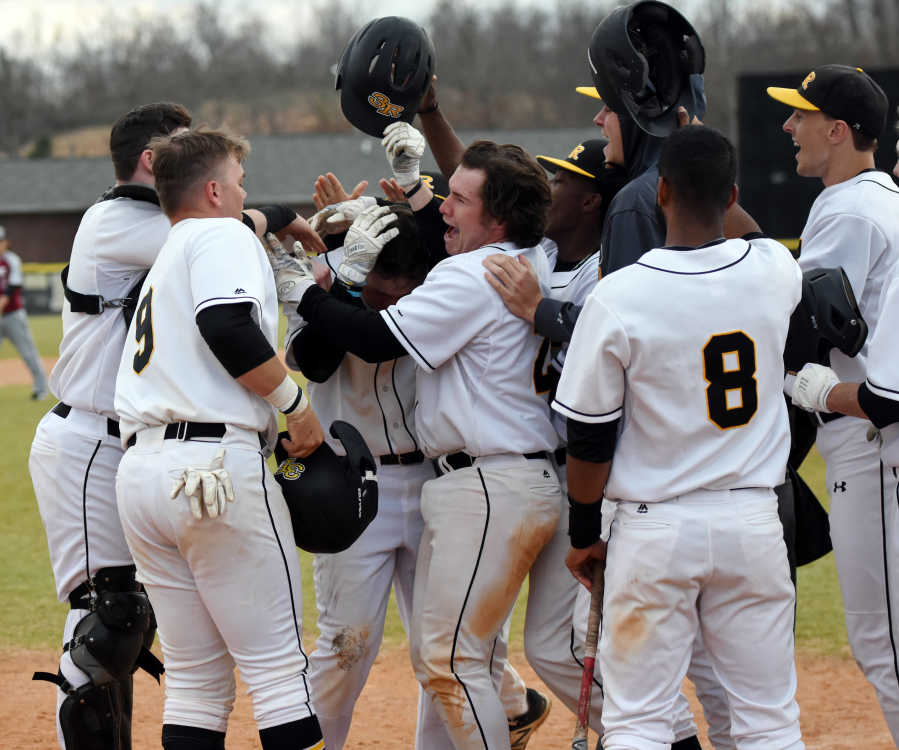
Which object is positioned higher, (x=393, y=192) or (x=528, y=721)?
(x=393, y=192)

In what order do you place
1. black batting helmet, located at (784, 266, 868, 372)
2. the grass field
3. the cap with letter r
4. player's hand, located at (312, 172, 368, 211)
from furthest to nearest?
the grass field → player's hand, located at (312, 172, 368, 211) → the cap with letter r → black batting helmet, located at (784, 266, 868, 372)

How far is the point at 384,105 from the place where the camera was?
4.17 metres

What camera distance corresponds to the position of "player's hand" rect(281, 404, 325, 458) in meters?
3.46

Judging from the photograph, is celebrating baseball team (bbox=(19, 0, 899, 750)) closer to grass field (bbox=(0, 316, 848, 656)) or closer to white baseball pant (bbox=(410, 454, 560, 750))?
white baseball pant (bbox=(410, 454, 560, 750))

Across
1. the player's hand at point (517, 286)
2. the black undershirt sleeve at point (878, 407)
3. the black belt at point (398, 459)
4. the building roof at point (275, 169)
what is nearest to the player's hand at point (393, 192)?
the player's hand at point (517, 286)

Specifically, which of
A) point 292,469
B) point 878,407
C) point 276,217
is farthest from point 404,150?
point 878,407

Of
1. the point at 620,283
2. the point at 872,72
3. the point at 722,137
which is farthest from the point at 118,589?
the point at 872,72

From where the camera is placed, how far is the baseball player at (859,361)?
3746 millimetres

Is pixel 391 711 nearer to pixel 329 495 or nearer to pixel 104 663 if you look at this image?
pixel 104 663

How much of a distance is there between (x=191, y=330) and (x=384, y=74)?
133 cm

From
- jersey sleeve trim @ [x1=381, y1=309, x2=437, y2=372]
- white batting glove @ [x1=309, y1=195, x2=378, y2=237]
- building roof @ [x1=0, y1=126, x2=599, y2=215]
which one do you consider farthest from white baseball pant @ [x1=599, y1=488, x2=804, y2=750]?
building roof @ [x1=0, y1=126, x2=599, y2=215]

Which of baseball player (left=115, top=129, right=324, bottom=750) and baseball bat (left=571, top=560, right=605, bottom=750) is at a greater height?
baseball player (left=115, top=129, right=324, bottom=750)

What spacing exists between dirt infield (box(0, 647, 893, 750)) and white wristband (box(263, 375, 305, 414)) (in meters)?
1.83

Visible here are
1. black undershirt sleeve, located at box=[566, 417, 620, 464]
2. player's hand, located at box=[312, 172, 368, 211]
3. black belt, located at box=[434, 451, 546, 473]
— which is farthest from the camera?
player's hand, located at box=[312, 172, 368, 211]
